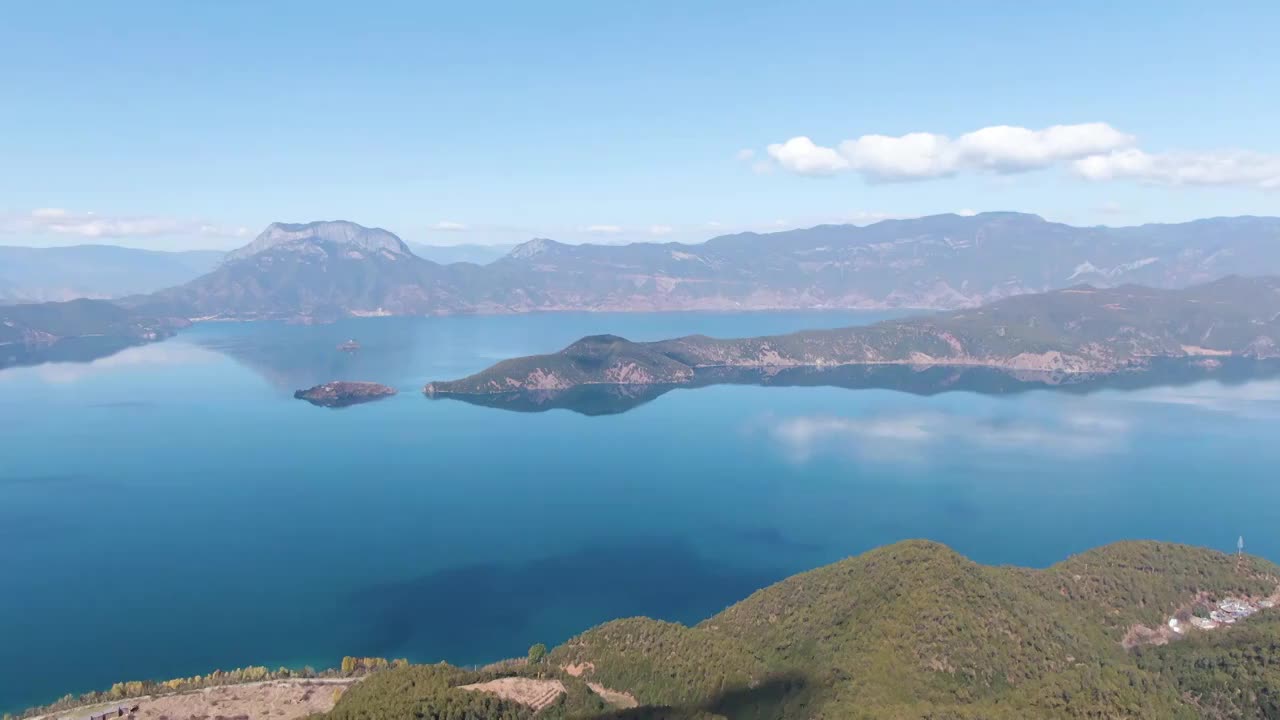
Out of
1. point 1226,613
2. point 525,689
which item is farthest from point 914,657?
point 1226,613

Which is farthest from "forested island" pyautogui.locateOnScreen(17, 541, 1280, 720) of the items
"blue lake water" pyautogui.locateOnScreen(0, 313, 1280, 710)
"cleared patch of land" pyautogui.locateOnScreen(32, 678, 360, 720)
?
"blue lake water" pyautogui.locateOnScreen(0, 313, 1280, 710)

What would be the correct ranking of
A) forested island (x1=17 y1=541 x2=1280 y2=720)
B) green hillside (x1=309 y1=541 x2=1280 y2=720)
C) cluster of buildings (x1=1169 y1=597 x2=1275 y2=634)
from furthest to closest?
cluster of buildings (x1=1169 y1=597 x2=1275 y2=634)
forested island (x1=17 y1=541 x2=1280 y2=720)
green hillside (x1=309 y1=541 x2=1280 y2=720)

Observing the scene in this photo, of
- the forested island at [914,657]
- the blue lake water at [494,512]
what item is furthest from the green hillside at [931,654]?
the blue lake water at [494,512]

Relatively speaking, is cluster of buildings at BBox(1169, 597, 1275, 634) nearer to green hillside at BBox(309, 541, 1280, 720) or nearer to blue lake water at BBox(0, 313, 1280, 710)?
green hillside at BBox(309, 541, 1280, 720)

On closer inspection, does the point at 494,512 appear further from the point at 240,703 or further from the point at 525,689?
the point at 525,689

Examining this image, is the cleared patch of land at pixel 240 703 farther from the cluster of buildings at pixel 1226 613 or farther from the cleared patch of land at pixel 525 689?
the cluster of buildings at pixel 1226 613

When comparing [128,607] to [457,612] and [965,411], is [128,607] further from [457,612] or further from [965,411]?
[965,411]
